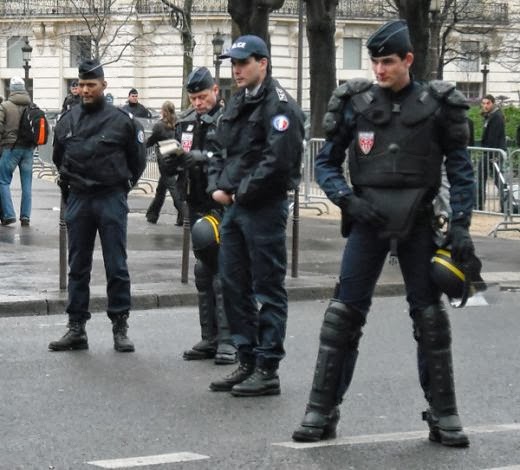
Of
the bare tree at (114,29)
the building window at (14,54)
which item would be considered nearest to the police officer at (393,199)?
the bare tree at (114,29)

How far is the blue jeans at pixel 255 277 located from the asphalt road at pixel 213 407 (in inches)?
13.2

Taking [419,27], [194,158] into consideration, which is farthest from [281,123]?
[419,27]

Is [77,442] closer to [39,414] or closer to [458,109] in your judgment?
[39,414]

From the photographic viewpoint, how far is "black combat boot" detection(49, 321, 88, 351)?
10.3 metres

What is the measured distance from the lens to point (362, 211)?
23.6ft

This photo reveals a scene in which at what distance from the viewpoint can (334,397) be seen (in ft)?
24.3

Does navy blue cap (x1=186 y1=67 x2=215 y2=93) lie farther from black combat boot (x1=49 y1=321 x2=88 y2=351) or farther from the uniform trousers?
the uniform trousers

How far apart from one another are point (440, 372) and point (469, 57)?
192ft

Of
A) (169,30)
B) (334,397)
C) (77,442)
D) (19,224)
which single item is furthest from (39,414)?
(169,30)

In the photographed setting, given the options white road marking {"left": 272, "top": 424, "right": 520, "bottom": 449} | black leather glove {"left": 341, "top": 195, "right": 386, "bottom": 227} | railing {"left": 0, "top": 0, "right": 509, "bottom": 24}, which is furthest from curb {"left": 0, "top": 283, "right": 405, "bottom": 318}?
railing {"left": 0, "top": 0, "right": 509, "bottom": 24}

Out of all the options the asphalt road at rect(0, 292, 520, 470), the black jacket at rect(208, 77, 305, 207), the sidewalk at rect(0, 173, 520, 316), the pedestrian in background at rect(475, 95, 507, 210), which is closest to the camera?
the asphalt road at rect(0, 292, 520, 470)

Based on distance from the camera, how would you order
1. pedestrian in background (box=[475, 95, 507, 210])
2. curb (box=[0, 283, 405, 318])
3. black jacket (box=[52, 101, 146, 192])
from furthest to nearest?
pedestrian in background (box=[475, 95, 507, 210])
curb (box=[0, 283, 405, 318])
black jacket (box=[52, 101, 146, 192])

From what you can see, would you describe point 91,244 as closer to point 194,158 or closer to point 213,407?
point 194,158

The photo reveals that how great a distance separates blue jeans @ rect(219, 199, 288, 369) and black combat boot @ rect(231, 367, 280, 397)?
46 millimetres
